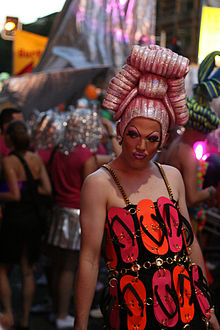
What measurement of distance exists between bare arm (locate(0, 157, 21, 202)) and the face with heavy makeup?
2.48 meters

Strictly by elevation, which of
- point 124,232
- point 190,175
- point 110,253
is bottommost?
point 190,175

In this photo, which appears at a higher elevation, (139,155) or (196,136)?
(139,155)

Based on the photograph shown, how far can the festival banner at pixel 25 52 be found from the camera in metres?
14.6

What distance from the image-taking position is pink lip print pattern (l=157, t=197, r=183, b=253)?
2.33 metres

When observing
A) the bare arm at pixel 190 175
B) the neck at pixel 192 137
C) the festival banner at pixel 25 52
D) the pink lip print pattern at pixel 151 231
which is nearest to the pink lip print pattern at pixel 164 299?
the pink lip print pattern at pixel 151 231

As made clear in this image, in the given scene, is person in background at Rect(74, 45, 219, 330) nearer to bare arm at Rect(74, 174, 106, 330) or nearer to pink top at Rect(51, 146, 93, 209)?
bare arm at Rect(74, 174, 106, 330)

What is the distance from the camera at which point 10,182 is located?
471cm

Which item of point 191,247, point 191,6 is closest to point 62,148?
point 191,247

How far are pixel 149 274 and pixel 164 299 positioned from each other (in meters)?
0.13

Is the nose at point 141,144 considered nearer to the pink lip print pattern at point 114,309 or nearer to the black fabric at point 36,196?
the pink lip print pattern at point 114,309

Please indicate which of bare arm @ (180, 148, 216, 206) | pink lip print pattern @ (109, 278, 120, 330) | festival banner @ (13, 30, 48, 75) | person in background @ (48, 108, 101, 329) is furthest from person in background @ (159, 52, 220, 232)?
festival banner @ (13, 30, 48, 75)

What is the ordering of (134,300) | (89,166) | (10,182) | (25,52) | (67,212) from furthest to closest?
(25,52) < (67,212) < (89,166) < (10,182) < (134,300)

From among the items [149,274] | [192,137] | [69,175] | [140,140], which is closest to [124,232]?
[149,274]

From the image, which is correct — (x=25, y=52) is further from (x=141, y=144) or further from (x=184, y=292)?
(x=184, y=292)
